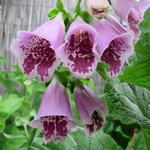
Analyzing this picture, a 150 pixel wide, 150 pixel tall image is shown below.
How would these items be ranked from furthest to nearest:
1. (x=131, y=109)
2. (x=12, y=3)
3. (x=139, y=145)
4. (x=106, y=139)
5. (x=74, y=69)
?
(x=12, y=3) → (x=139, y=145) → (x=106, y=139) → (x=131, y=109) → (x=74, y=69)

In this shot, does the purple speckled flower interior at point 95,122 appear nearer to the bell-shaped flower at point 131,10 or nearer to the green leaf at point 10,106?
the bell-shaped flower at point 131,10

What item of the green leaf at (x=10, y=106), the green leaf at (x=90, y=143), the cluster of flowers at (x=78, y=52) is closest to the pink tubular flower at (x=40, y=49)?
the cluster of flowers at (x=78, y=52)

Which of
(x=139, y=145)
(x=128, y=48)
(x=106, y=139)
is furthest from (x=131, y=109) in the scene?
(x=139, y=145)

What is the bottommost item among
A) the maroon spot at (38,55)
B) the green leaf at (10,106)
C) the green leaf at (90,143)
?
the green leaf at (10,106)

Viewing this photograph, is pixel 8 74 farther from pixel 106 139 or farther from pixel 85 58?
pixel 85 58

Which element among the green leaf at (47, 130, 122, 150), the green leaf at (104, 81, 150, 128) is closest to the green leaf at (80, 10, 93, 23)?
the green leaf at (104, 81, 150, 128)

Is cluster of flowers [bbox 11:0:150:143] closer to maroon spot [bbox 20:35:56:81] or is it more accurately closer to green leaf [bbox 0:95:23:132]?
maroon spot [bbox 20:35:56:81]
